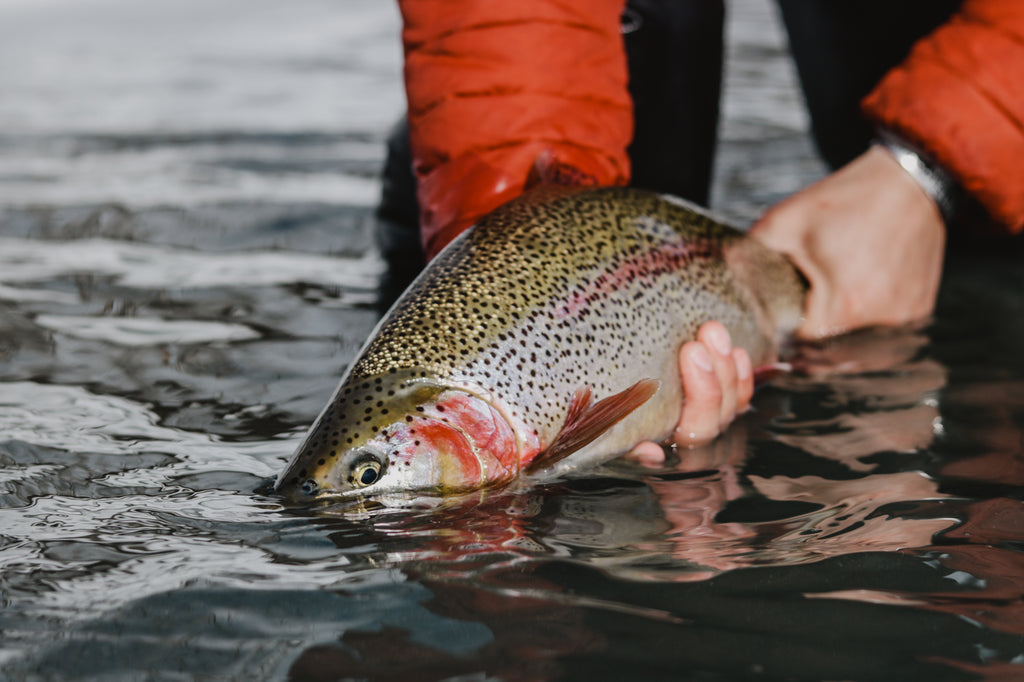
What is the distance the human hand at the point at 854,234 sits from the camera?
3.31 m

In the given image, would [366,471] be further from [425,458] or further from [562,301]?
[562,301]

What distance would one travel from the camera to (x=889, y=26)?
13.6 feet

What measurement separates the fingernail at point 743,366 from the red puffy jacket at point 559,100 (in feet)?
2.20

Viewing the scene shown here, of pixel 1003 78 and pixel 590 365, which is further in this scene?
pixel 1003 78

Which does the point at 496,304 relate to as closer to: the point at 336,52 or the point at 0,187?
the point at 0,187

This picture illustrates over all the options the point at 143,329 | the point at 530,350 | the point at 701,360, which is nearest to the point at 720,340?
the point at 701,360

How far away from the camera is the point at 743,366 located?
9.04 feet

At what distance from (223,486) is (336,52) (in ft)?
28.0

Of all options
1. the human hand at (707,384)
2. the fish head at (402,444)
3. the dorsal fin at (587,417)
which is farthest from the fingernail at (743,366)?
the fish head at (402,444)

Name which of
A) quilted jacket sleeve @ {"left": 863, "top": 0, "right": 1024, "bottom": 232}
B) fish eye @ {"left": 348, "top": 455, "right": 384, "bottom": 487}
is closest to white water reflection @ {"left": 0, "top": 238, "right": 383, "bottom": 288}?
fish eye @ {"left": 348, "top": 455, "right": 384, "bottom": 487}

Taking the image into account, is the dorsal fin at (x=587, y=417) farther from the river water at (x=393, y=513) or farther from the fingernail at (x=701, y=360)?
the fingernail at (x=701, y=360)

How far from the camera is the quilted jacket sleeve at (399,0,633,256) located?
2.85 m

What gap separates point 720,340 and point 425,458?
35.9 inches

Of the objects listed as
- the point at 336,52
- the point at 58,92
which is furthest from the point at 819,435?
the point at 336,52
